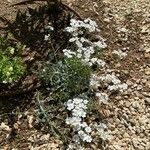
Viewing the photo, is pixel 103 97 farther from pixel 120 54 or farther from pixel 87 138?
pixel 120 54

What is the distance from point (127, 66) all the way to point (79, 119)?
51.4 inches

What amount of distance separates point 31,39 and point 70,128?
4.80 ft

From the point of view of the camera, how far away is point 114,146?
4.43m

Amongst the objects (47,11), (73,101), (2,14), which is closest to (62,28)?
(47,11)

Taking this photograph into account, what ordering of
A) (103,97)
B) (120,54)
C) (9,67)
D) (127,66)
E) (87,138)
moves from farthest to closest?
(127,66) < (120,54) < (9,67) < (103,97) < (87,138)

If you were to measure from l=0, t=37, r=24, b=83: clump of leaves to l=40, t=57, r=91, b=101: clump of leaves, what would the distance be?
0.86 ft

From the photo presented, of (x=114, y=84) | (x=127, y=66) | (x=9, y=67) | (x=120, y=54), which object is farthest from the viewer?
(x=127, y=66)

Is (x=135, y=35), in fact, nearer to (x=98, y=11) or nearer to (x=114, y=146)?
(x=98, y=11)

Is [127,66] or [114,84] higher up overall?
[127,66]

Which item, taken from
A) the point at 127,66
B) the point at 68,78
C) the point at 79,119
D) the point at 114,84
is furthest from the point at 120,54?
the point at 79,119

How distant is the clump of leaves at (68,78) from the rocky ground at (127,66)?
350mm

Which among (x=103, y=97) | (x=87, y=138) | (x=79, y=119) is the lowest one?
(x=87, y=138)

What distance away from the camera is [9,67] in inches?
185

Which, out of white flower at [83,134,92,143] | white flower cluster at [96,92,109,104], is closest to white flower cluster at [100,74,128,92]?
white flower cluster at [96,92,109,104]
